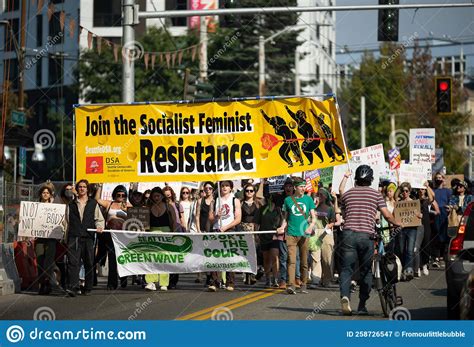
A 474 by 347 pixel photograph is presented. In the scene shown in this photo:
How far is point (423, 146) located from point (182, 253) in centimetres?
Result: 1583

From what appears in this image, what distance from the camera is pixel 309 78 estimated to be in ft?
242

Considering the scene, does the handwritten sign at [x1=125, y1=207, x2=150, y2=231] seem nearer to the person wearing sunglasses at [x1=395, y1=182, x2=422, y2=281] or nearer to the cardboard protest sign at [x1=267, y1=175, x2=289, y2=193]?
the cardboard protest sign at [x1=267, y1=175, x2=289, y2=193]

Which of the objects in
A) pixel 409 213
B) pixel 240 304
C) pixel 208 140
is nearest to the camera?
pixel 240 304

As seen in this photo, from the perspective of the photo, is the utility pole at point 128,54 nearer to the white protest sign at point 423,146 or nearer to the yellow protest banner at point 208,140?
the yellow protest banner at point 208,140

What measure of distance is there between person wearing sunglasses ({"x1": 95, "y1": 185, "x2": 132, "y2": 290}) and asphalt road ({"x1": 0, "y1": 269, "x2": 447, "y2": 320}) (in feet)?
0.72

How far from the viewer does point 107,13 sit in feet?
219

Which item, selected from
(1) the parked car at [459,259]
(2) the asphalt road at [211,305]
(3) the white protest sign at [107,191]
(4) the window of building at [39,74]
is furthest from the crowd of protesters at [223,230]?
(4) the window of building at [39,74]


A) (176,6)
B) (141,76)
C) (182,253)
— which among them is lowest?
(182,253)

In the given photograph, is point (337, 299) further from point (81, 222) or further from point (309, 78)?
point (309, 78)

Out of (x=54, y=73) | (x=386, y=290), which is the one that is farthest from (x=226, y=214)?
(x=54, y=73)

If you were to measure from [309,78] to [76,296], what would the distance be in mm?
A: 56452

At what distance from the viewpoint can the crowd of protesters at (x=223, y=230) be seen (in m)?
Answer: 18.3

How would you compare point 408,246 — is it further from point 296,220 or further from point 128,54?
point 128,54

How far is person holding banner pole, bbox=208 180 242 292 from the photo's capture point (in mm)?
18734
